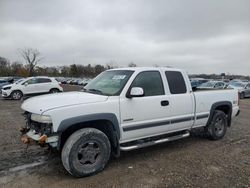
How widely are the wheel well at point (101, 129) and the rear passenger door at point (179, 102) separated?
144 centimetres

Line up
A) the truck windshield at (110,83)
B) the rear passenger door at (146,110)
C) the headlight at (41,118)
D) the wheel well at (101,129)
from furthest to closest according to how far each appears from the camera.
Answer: the truck windshield at (110,83), the rear passenger door at (146,110), the wheel well at (101,129), the headlight at (41,118)

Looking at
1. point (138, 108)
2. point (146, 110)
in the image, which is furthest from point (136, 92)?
point (146, 110)

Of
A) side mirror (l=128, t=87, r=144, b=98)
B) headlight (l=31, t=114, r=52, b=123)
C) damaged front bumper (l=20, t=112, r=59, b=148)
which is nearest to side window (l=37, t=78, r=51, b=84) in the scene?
damaged front bumper (l=20, t=112, r=59, b=148)

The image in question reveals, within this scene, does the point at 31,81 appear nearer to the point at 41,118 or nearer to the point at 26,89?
the point at 26,89

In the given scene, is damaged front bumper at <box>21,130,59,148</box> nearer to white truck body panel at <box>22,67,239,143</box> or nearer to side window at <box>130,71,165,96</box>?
white truck body panel at <box>22,67,239,143</box>

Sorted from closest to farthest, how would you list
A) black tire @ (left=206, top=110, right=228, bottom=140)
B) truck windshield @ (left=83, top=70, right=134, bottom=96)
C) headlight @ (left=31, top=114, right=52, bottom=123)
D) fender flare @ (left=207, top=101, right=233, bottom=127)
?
headlight @ (left=31, top=114, right=52, bottom=123)
truck windshield @ (left=83, top=70, right=134, bottom=96)
fender flare @ (left=207, top=101, right=233, bottom=127)
black tire @ (left=206, top=110, right=228, bottom=140)

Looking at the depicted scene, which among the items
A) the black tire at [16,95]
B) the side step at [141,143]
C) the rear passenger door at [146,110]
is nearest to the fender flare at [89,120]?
the rear passenger door at [146,110]

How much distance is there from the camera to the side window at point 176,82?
17.3ft

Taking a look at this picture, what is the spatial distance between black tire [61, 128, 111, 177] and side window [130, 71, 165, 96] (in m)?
1.25

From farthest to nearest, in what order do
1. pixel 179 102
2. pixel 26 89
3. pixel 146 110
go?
pixel 26 89 → pixel 179 102 → pixel 146 110

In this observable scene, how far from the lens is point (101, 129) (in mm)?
4430

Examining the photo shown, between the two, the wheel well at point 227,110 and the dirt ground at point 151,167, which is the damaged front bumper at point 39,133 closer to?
the dirt ground at point 151,167

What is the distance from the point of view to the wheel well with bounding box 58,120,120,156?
4101 millimetres

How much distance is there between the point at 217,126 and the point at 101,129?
3.54 meters
